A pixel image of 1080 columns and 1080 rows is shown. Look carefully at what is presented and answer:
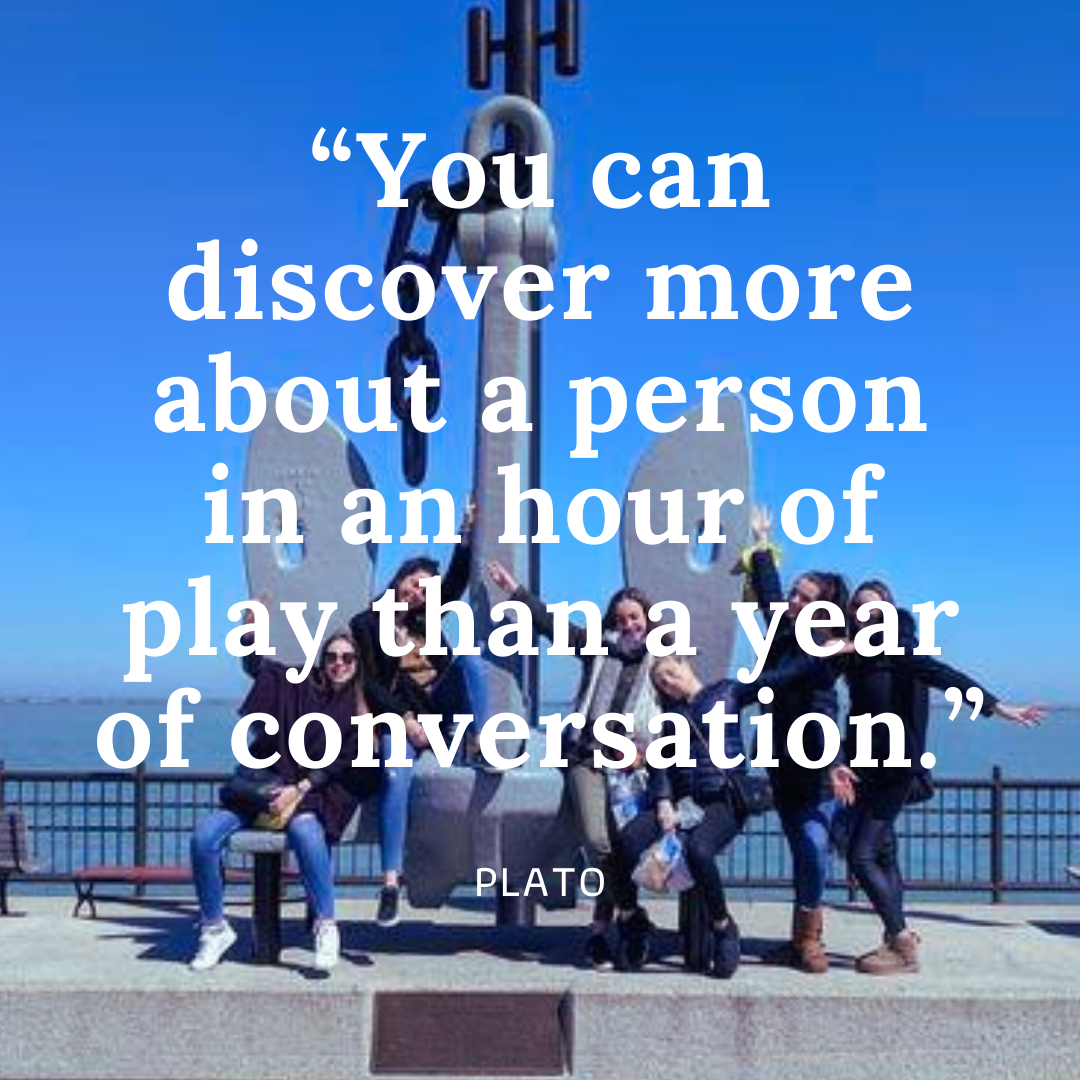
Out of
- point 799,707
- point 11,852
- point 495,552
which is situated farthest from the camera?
point 11,852

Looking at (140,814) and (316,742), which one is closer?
(316,742)

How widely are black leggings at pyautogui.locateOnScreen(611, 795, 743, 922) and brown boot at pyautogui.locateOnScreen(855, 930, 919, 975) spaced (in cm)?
58

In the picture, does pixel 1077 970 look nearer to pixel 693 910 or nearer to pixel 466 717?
pixel 693 910

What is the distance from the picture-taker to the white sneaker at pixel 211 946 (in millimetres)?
6465

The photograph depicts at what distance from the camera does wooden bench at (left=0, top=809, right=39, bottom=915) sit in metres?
8.73

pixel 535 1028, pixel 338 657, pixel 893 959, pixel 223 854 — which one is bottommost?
pixel 535 1028

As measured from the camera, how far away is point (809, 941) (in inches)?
258

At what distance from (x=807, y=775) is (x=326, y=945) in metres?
1.87

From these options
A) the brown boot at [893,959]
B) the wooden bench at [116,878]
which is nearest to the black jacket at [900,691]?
the brown boot at [893,959]

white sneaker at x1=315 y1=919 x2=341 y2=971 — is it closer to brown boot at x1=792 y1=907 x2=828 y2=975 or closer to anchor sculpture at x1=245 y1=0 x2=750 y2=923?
anchor sculpture at x1=245 y1=0 x2=750 y2=923

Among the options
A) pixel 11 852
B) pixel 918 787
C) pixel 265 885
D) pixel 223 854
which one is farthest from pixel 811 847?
pixel 11 852

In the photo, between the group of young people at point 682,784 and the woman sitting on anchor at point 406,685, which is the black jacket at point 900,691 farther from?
the woman sitting on anchor at point 406,685

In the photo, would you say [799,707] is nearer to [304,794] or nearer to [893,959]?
[893,959]

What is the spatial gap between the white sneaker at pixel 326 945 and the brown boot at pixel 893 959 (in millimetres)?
1935
